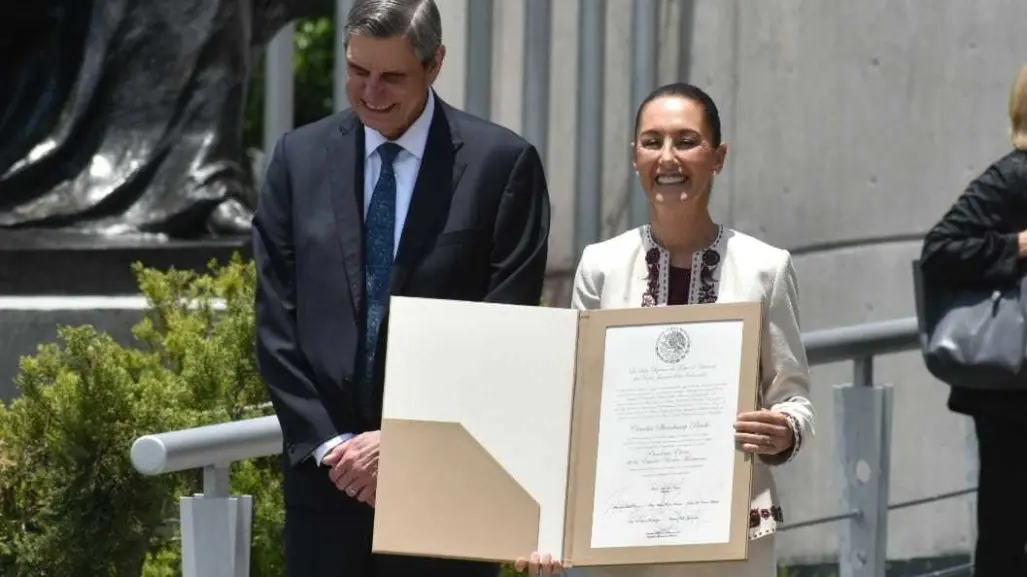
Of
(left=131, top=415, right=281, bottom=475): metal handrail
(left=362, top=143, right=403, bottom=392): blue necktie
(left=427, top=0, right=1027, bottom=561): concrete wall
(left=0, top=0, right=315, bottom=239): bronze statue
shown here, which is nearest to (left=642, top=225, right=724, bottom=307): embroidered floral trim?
(left=362, top=143, right=403, bottom=392): blue necktie

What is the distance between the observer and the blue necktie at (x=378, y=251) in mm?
3742

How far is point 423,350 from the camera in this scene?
3.52m

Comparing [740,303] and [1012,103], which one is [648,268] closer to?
[740,303]

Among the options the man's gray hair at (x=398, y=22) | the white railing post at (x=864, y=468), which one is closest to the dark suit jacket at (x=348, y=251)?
the man's gray hair at (x=398, y=22)

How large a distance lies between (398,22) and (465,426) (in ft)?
2.12

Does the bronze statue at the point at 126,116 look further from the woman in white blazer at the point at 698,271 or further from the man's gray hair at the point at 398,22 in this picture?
the woman in white blazer at the point at 698,271

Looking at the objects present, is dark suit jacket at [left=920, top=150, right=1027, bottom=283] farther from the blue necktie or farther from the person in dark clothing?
the blue necktie

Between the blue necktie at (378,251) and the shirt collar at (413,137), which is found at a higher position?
the shirt collar at (413,137)

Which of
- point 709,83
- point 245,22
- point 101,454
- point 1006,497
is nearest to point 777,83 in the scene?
point 709,83

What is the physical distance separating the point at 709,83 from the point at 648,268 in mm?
5388

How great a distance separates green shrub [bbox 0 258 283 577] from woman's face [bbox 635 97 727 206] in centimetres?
194

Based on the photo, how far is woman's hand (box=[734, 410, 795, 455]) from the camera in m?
3.45

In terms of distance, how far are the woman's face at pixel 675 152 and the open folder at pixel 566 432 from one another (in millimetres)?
202

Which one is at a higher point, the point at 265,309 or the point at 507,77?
the point at 507,77
